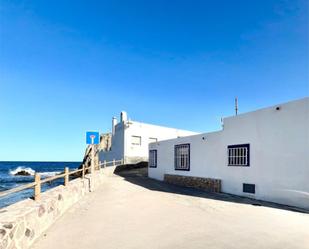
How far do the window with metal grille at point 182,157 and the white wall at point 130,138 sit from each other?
11111mm

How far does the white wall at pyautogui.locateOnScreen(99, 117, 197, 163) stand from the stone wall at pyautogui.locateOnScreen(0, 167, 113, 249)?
1842cm

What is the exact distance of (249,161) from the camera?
1020 centimetres

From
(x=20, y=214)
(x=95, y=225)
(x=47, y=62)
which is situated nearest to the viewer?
(x=20, y=214)

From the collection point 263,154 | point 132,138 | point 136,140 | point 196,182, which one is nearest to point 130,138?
point 132,138

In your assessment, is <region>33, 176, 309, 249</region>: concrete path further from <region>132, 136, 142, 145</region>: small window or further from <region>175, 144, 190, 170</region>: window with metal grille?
<region>132, 136, 142, 145</region>: small window

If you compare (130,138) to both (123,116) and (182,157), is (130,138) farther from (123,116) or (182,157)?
(182,157)

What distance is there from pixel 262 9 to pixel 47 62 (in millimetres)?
11843

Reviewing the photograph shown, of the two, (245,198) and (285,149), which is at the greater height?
(285,149)

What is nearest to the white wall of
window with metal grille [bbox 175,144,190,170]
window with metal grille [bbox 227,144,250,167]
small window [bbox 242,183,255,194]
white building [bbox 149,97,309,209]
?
window with metal grille [bbox 175,144,190,170]

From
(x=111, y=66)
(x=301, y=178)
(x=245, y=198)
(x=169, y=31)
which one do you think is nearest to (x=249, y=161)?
(x=245, y=198)

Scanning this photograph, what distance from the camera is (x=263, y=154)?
31.6ft

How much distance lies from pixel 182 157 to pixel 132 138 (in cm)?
1218

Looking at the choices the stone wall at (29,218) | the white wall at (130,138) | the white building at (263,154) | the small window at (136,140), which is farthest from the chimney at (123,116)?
the stone wall at (29,218)

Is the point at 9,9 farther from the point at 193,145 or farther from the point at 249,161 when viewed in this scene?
the point at 249,161
